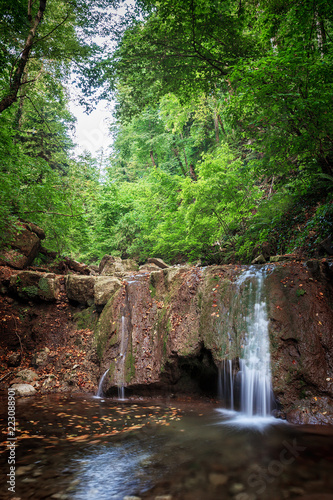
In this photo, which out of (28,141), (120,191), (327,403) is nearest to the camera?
(327,403)

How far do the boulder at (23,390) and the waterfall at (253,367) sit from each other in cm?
474

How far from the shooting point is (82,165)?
10.9 metres

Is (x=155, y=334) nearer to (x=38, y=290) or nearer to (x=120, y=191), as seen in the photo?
(x=38, y=290)

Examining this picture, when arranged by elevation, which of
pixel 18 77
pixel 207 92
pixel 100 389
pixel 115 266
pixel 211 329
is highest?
pixel 207 92

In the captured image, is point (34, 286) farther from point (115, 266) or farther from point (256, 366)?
point (256, 366)

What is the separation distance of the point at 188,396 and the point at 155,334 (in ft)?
5.48

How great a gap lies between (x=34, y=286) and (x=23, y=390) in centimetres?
346

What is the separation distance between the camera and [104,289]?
8.79m

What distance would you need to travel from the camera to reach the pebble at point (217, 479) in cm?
282

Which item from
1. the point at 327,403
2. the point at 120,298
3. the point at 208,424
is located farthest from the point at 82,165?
the point at 327,403

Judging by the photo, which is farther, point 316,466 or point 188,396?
point 188,396

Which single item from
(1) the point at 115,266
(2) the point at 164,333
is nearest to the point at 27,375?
(2) the point at 164,333


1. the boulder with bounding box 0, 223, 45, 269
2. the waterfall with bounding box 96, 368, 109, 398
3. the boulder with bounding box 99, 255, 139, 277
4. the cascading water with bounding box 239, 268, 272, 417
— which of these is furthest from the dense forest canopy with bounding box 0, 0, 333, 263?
the waterfall with bounding box 96, 368, 109, 398

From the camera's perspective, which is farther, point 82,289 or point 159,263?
point 159,263
